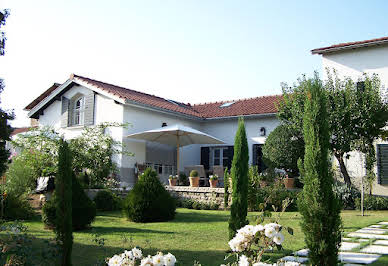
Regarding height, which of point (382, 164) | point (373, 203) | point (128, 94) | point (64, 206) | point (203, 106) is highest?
point (203, 106)

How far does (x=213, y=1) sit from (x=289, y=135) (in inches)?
279

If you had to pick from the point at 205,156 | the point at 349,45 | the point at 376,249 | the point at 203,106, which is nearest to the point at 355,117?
the point at 349,45

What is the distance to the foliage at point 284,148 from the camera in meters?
15.1

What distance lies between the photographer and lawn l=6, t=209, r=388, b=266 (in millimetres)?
6203

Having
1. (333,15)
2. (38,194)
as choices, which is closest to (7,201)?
(38,194)

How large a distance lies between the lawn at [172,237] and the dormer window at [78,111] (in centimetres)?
929

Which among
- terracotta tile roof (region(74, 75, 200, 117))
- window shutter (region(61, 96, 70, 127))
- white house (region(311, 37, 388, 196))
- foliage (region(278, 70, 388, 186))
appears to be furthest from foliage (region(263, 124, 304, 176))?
window shutter (region(61, 96, 70, 127))

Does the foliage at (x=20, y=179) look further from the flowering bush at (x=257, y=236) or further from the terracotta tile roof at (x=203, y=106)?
the flowering bush at (x=257, y=236)

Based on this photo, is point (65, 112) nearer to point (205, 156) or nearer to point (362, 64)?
point (205, 156)

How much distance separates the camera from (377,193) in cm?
1537

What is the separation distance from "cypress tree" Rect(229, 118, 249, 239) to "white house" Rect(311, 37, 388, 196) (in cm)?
994

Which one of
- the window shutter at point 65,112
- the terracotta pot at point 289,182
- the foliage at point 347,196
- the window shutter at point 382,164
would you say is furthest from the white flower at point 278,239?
the window shutter at point 65,112

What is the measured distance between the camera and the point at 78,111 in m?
19.6

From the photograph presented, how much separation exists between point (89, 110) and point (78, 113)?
4.24ft
